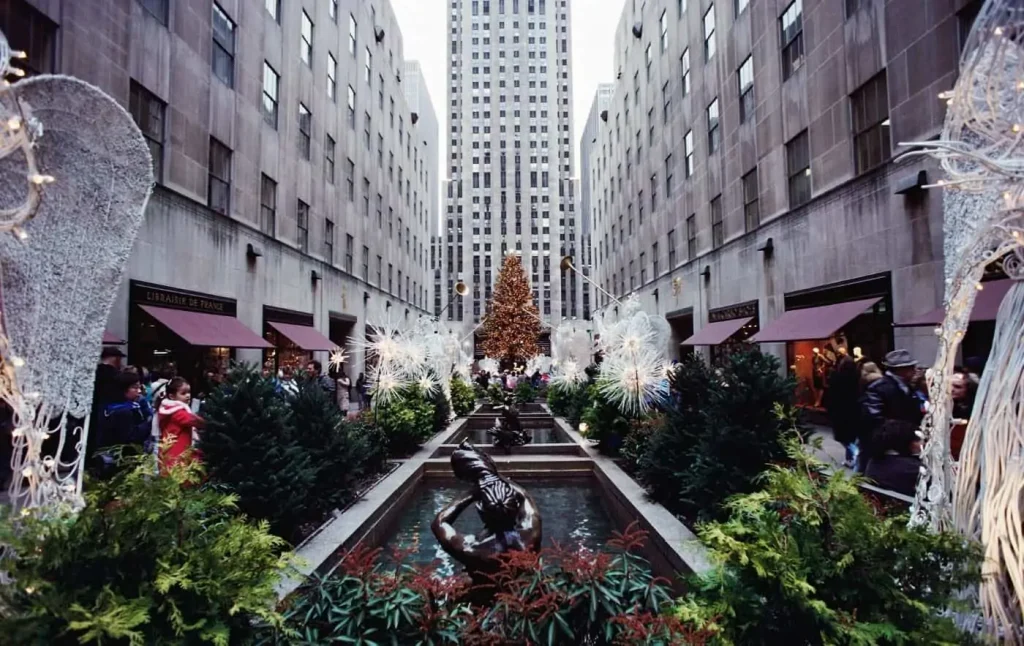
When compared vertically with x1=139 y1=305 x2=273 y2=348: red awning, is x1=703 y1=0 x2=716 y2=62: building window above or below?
above

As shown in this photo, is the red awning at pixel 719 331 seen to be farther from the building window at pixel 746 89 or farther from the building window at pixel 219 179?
the building window at pixel 219 179

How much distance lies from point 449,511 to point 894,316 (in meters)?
13.7

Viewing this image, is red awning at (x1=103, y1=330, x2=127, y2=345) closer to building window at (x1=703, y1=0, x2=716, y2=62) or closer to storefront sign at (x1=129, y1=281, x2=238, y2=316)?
storefront sign at (x1=129, y1=281, x2=238, y2=316)

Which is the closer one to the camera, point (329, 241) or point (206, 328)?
point (206, 328)

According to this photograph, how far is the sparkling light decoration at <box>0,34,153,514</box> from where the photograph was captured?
3391 mm

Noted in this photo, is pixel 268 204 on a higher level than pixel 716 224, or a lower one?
lower

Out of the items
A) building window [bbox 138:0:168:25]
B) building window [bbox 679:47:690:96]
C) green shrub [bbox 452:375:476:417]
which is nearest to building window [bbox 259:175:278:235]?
building window [bbox 138:0:168:25]

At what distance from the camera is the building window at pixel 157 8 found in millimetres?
14690

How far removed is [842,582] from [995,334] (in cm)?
188

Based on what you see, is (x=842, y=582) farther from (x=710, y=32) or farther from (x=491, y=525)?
(x=710, y=32)

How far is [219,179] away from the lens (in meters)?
18.1

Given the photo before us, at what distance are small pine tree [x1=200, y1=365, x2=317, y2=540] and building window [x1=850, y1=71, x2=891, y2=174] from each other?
617 inches

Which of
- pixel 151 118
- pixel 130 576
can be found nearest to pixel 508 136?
pixel 151 118

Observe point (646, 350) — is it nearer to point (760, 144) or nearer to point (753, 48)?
point (760, 144)
